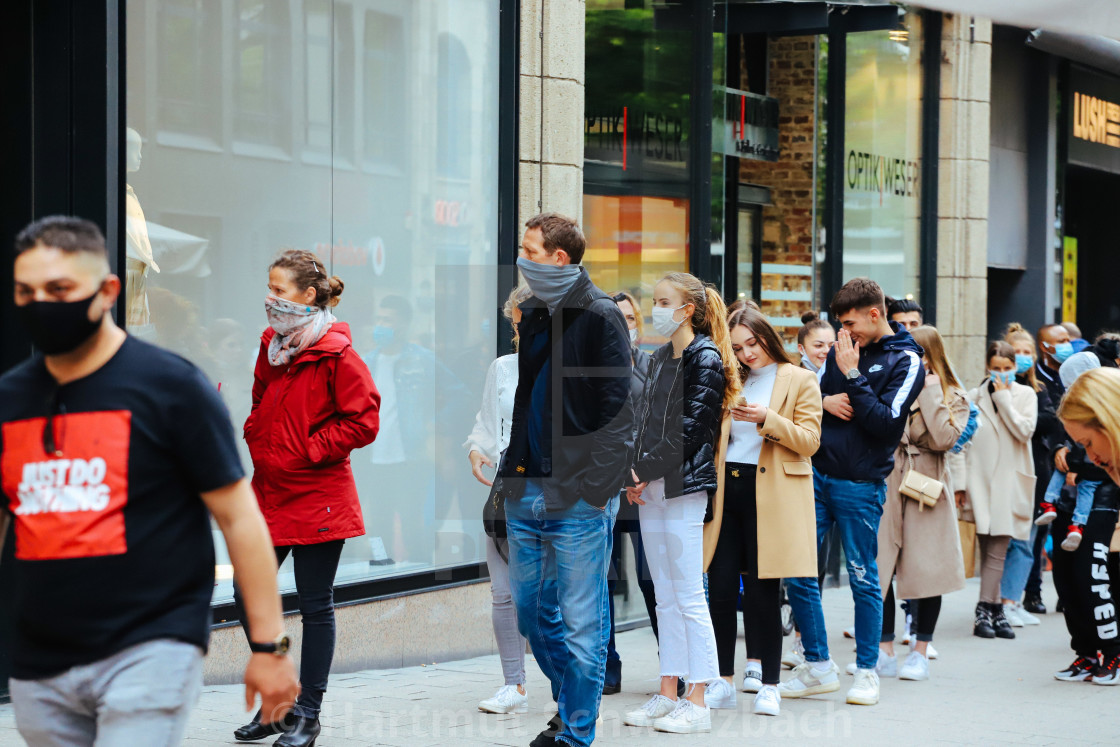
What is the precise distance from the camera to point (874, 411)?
23.2 ft

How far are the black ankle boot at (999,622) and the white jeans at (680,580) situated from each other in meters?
3.59

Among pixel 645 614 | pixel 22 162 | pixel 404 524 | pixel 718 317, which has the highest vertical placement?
pixel 22 162

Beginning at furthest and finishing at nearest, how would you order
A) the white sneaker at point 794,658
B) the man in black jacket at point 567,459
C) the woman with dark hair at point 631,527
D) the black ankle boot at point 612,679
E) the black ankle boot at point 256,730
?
the white sneaker at point 794,658
the black ankle boot at point 612,679
the woman with dark hair at point 631,527
the black ankle boot at point 256,730
the man in black jacket at point 567,459

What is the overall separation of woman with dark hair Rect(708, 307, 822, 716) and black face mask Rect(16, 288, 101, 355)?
164 inches

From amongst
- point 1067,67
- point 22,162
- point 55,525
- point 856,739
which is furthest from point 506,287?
point 1067,67

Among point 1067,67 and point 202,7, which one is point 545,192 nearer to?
point 202,7

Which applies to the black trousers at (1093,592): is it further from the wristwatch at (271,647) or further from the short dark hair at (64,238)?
the short dark hair at (64,238)

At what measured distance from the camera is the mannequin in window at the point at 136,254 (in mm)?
6719

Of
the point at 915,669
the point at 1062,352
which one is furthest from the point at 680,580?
the point at 1062,352

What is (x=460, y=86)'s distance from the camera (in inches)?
334

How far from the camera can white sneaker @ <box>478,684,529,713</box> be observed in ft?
21.4

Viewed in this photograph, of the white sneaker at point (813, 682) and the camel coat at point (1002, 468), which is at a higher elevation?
the camel coat at point (1002, 468)

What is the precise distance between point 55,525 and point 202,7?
16.0 ft

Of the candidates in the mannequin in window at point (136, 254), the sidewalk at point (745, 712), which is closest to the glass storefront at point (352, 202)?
the mannequin in window at point (136, 254)
